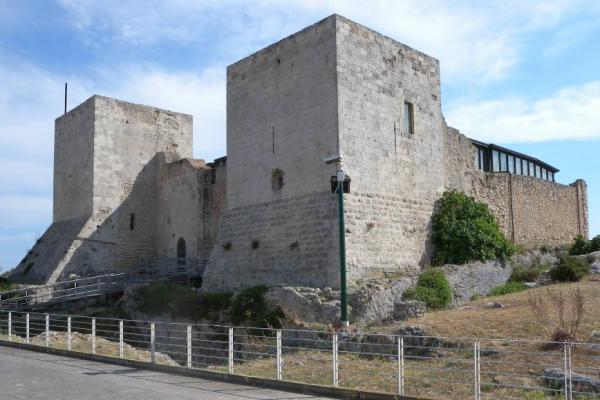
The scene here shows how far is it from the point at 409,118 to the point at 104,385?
48.5ft

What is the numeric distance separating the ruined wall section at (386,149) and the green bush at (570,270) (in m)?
4.11

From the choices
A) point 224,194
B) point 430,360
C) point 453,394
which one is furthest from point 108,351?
point 224,194

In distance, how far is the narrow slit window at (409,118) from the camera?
22.2 meters

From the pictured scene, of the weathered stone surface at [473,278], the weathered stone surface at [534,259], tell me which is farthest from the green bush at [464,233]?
the weathered stone surface at [534,259]

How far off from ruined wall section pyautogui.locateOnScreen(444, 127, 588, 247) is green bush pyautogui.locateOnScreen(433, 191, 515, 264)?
4.11ft

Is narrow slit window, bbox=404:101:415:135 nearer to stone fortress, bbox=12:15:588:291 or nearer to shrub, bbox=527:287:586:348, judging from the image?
stone fortress, bbox=12:15:588:291

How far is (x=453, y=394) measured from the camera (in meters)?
9.53

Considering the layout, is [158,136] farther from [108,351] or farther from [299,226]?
[108,351]

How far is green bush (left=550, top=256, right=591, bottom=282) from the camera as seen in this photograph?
65.7ft

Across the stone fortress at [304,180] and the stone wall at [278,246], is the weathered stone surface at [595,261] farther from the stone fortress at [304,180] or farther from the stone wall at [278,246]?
the stone wall at [278,246]

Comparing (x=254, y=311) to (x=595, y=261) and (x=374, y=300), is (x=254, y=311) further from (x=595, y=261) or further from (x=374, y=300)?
(x=595, y=261)

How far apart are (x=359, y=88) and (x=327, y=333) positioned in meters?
8.74

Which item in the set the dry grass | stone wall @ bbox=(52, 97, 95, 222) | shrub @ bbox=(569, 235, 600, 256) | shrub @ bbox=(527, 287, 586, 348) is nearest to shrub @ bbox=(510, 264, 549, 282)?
shrub @ bbox=(569, 235, 600, 256)

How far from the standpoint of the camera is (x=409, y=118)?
22.4 m
